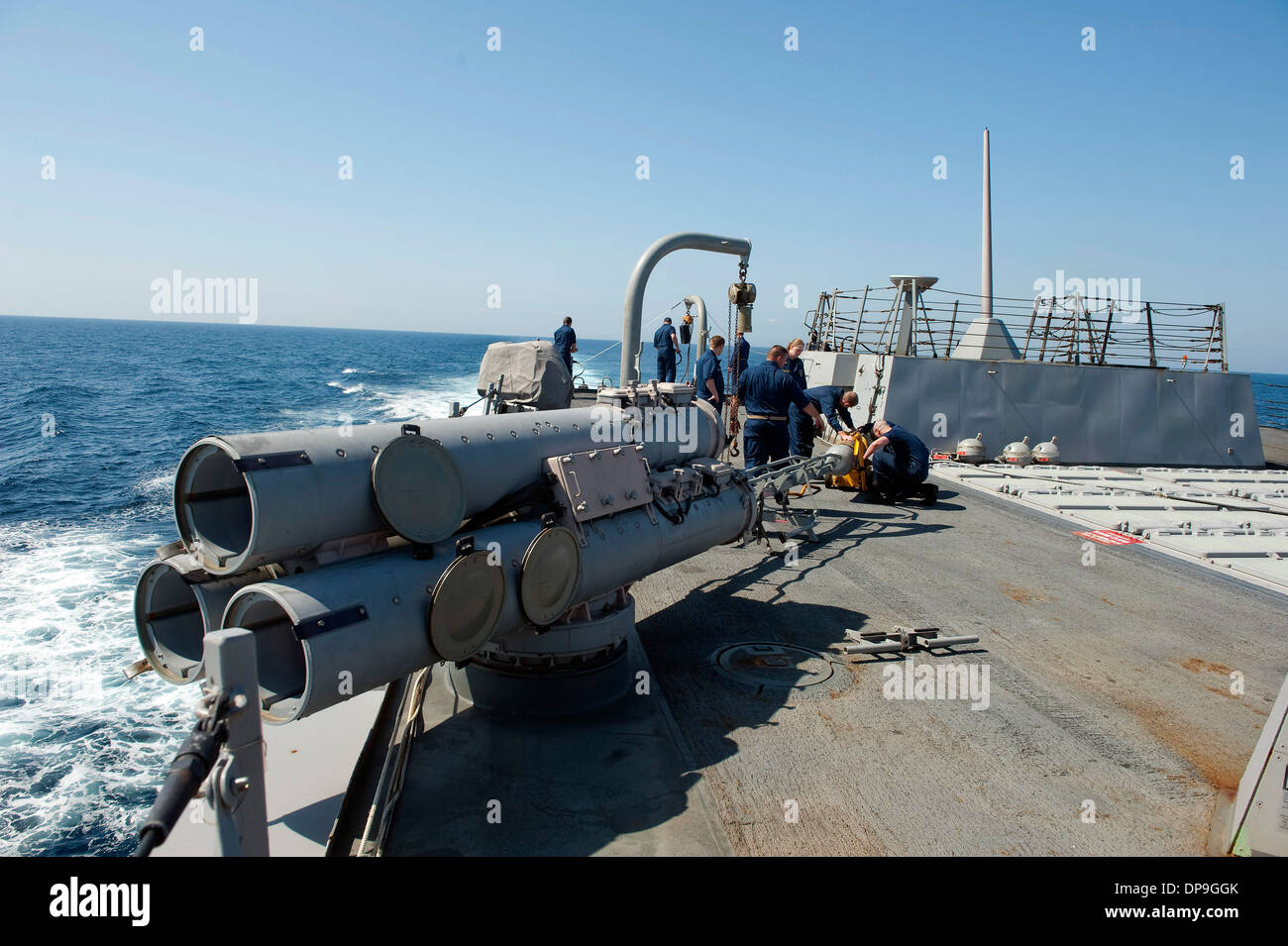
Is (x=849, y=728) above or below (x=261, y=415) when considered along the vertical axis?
below

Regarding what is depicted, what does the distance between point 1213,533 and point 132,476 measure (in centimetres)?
2353

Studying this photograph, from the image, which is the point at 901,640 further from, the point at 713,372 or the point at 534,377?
the point at 713,372

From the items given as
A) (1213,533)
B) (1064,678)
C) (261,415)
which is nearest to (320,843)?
(1064,678)

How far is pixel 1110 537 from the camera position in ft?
32.4

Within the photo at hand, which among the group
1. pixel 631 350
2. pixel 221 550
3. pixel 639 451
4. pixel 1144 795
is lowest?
pixel 1144 795

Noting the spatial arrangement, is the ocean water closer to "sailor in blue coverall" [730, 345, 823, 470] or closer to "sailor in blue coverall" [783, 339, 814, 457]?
"sailor in blue coverall" [730, 345, 823, 470]

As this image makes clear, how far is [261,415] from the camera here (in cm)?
3331

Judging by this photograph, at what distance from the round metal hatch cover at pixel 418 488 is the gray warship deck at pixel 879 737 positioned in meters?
1.42

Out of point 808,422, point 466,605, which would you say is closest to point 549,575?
point 466,605

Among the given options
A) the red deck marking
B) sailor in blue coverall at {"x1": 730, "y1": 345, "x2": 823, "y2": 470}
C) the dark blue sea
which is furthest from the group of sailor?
Result: the red deck marking

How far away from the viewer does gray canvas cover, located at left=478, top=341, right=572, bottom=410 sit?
6.59 m

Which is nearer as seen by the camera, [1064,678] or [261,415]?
[1064,678]
